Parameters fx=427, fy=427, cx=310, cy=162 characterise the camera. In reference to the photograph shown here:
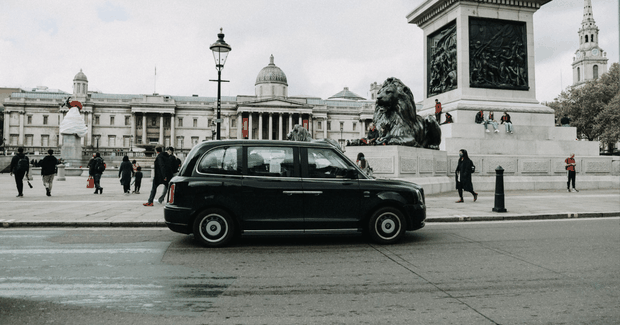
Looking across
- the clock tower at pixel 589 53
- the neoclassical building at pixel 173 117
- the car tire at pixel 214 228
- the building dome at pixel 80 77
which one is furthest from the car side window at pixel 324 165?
the clock tower at pixel 589 53

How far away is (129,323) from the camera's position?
10.6ft

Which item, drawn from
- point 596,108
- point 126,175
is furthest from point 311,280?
point 596,108

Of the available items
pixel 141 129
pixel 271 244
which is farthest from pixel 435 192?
pixel 141 129

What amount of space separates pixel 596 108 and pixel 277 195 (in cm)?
5883

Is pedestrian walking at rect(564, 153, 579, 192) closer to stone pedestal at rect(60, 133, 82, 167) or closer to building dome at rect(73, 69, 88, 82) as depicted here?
stone pedestal at rect(60, 133, 82, 167)

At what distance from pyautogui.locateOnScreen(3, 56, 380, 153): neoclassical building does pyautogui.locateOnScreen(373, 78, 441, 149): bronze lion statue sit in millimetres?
77158

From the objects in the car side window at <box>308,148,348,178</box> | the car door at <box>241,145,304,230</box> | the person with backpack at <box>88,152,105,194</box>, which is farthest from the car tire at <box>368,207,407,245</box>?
the person with backpack at <box>88,152,105,194</box>

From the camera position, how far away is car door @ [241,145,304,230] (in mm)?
6148

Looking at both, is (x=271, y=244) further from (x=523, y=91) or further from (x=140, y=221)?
(x=523, y=91)

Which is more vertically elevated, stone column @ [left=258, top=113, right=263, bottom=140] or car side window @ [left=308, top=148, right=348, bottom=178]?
stone column @ [left=258, top=113, right=263, bottom=140]

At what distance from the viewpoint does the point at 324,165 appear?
6.41m

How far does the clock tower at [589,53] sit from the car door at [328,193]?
377 feet

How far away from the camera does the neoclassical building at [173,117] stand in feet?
301

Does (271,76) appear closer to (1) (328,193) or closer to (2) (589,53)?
(2) (589,53)
